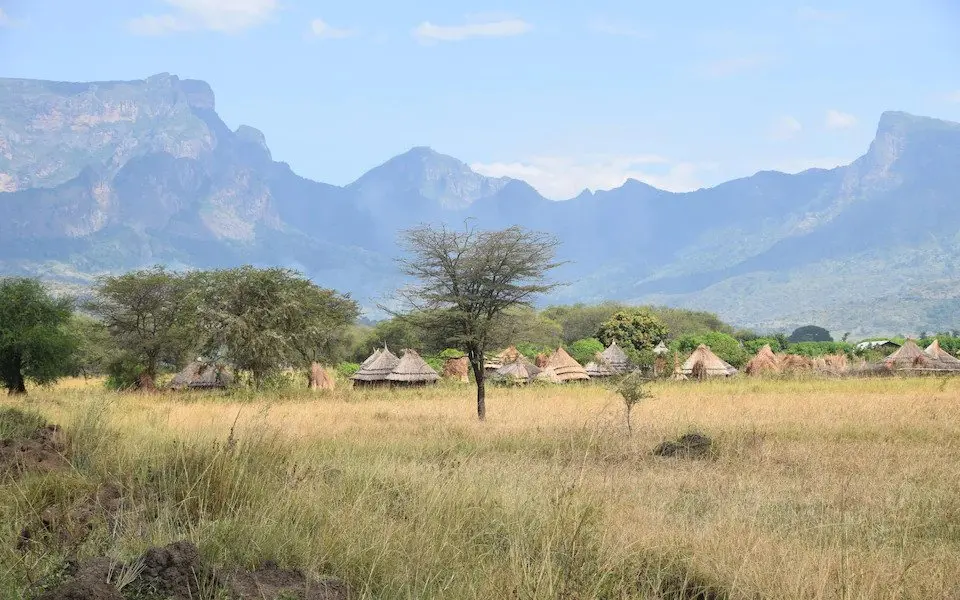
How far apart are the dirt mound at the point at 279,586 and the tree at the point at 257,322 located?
28128 millimetres

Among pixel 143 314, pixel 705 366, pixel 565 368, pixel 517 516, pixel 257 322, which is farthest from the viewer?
pixel 565 368

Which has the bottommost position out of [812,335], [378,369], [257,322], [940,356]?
[378,369]

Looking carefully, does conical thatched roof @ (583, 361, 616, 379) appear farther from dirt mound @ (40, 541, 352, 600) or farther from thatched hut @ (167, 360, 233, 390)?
dirt mound @ (40, 541, 352, 600)

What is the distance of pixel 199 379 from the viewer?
39.4m

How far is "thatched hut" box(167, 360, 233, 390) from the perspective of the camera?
36634 millimetres

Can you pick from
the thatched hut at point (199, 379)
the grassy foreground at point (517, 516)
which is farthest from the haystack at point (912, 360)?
the thatched hut at point (199, 379)

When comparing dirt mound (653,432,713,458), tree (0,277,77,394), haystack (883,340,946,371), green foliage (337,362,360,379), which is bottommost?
dirt mound (653,432,713,458)

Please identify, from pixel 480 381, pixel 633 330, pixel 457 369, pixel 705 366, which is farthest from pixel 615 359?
pixel 480 381

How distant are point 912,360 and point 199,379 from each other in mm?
35404

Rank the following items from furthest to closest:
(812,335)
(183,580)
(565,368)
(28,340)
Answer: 1. (812,335)
2. (565,368)
3. (28,340)
4. (183,580)

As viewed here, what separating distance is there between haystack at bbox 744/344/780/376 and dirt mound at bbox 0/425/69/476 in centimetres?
3812

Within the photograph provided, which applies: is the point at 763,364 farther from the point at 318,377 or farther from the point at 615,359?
the point at 318,377

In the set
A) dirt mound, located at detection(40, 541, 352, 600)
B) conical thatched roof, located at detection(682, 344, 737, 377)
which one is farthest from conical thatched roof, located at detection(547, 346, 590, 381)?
dirt mound, located at detection(40, 541, 352, 600)

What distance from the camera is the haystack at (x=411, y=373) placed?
131 ft
